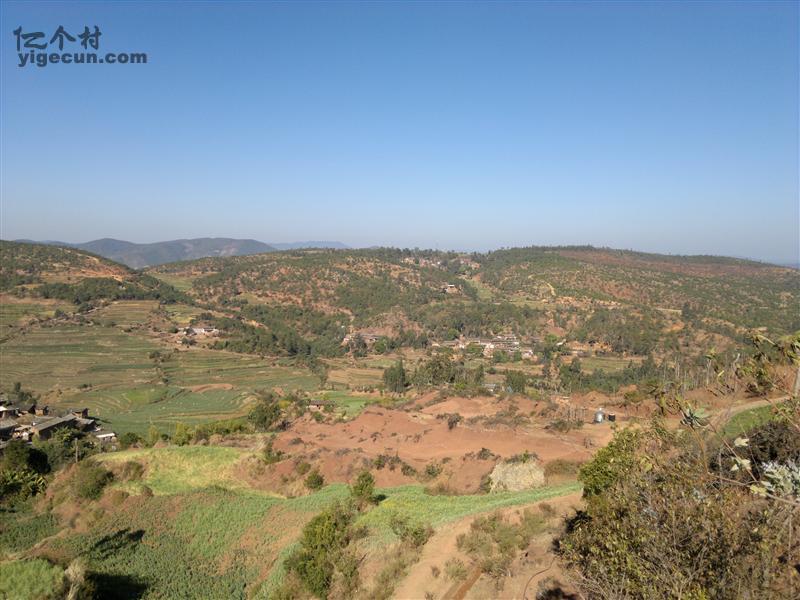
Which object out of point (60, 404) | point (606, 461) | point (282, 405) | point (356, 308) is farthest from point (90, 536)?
point (356, 308)

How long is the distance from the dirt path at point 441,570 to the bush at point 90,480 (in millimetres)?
16529

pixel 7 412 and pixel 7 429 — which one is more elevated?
pixel 7 429

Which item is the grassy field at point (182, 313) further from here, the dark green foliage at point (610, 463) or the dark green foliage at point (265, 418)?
the dark green foliage at point (610, 463)

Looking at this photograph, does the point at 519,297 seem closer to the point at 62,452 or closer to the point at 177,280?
the point at 177,280

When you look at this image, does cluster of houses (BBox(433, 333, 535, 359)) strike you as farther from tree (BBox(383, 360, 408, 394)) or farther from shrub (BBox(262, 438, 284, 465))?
shrub (BBox(262, 438, 284, 465))

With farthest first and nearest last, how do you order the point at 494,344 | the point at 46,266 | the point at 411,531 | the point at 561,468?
1. the point at 46,266
2. the point at 494,344
3. the point at 561,468
4. the point at 411,531

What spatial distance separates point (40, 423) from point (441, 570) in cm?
4246

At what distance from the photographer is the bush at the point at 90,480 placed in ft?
71.5

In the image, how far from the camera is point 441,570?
40.4 feet

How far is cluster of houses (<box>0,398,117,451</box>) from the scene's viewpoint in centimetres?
3831

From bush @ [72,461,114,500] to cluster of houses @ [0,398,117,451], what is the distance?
485 inches

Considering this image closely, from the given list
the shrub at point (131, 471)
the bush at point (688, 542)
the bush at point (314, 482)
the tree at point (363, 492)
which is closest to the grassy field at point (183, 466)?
the shrub at point (131, 471)

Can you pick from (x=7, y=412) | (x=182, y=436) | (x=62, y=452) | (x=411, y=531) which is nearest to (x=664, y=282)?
(x=182, y=436)

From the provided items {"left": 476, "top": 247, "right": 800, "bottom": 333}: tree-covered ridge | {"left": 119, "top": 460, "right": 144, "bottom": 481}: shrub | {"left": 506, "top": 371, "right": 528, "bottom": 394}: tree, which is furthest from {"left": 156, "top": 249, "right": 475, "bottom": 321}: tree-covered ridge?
{"left": 119, "top": 460, "right": 144, "bottom": 481}: shrub
